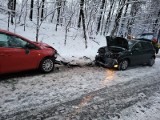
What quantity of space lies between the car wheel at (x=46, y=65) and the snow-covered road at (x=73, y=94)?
0.85ft

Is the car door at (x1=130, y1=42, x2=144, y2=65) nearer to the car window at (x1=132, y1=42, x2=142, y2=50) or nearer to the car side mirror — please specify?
the car window at (x1=132, y1=42, x2=142, y2=50)

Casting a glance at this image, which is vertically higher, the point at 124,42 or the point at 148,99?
the point at 124,42

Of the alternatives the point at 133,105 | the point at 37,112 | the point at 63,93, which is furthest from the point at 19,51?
the point at 133,105

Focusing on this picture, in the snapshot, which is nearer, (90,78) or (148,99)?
(148,99)

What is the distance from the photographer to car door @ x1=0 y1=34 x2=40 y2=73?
7.23 metres

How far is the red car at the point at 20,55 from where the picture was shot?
23.8 ft

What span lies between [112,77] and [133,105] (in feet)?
10.2

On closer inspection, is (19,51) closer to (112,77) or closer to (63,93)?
(63,93)

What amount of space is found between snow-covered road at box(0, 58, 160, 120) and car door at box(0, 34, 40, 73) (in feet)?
1.43

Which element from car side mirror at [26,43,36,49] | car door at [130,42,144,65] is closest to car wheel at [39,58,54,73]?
car side mirror at [26,43,36,49]

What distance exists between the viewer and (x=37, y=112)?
17.4 ft

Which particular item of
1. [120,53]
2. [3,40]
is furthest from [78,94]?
[120,53]

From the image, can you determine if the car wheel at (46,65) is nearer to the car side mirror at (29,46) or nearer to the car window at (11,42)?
the car side mirror at (29,46)

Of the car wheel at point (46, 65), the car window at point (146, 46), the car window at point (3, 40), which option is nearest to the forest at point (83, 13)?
the car window at point (146, 46)
